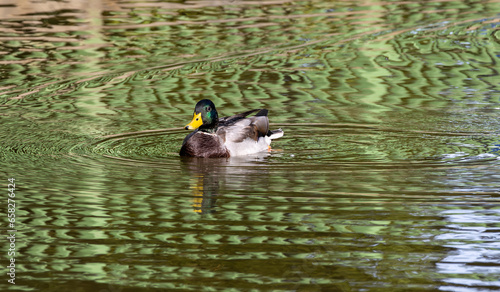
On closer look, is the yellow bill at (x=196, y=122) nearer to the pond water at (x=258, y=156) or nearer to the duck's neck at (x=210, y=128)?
the duck's neck at (x=210, y=128)

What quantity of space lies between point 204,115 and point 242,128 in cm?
55

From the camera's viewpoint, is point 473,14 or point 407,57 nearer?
point 407,57

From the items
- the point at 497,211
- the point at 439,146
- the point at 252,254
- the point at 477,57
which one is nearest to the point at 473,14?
the point at 477,57

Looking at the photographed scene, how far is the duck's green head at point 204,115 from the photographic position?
979 cm

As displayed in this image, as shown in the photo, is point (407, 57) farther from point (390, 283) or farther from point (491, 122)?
point (390, 283)

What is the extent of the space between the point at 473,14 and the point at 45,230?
14.2m

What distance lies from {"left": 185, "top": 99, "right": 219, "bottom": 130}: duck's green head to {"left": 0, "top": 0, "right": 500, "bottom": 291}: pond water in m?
0.50

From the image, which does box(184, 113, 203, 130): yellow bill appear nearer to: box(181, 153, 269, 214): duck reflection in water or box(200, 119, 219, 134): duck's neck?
box(200, 119, 219, 134): duck's neck

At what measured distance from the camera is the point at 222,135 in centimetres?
991

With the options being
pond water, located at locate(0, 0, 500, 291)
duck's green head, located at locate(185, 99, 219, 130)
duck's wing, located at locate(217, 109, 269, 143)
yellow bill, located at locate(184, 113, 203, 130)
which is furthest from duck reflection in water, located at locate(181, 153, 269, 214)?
duck's green head, located at locate(185, 99, 219, 130)

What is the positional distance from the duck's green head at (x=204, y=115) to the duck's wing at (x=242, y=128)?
0.54 ft

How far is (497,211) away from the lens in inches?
266

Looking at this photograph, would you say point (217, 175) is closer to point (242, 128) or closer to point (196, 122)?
point (196, 122)

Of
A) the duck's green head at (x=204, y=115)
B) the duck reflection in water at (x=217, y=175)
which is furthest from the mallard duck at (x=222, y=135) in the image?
the duck reflection in water at (x=217, y=175)
